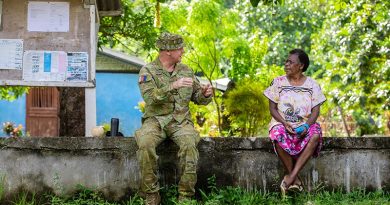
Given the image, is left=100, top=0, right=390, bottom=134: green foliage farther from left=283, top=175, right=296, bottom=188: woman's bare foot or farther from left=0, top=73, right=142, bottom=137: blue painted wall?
left=283, top=175, right=296, bottom=188: woman's bare foot

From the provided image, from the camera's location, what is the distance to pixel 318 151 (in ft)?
23.3

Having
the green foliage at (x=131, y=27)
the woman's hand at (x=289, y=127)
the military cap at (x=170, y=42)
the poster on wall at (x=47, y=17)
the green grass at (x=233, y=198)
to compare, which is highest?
the green foliage at (x=131, y=27)

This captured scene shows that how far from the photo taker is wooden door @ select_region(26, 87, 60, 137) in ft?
67.6

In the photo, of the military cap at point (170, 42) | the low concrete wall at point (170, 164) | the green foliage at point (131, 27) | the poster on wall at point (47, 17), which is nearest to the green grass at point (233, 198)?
the low concrete wall at point (170, 164)

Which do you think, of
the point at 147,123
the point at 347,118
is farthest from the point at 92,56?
the point at 347,118

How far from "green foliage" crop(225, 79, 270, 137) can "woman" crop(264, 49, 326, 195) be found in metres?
4.09

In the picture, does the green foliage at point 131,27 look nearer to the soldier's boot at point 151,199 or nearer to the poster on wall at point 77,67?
the poster on wall at point 77,67

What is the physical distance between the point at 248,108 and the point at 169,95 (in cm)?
486

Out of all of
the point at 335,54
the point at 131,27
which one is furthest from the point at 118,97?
the point at 131,27

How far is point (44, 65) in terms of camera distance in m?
7.05

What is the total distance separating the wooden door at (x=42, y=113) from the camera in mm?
20594

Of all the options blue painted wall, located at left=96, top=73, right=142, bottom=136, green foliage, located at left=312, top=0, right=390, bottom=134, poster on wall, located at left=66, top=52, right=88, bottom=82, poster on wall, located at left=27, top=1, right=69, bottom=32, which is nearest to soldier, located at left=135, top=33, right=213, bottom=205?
poster on wall, located at left=66, top=52, right=88, bottom=82

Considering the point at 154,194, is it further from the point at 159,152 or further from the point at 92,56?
the point at 92,56

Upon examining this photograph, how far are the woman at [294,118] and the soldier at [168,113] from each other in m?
0.76
